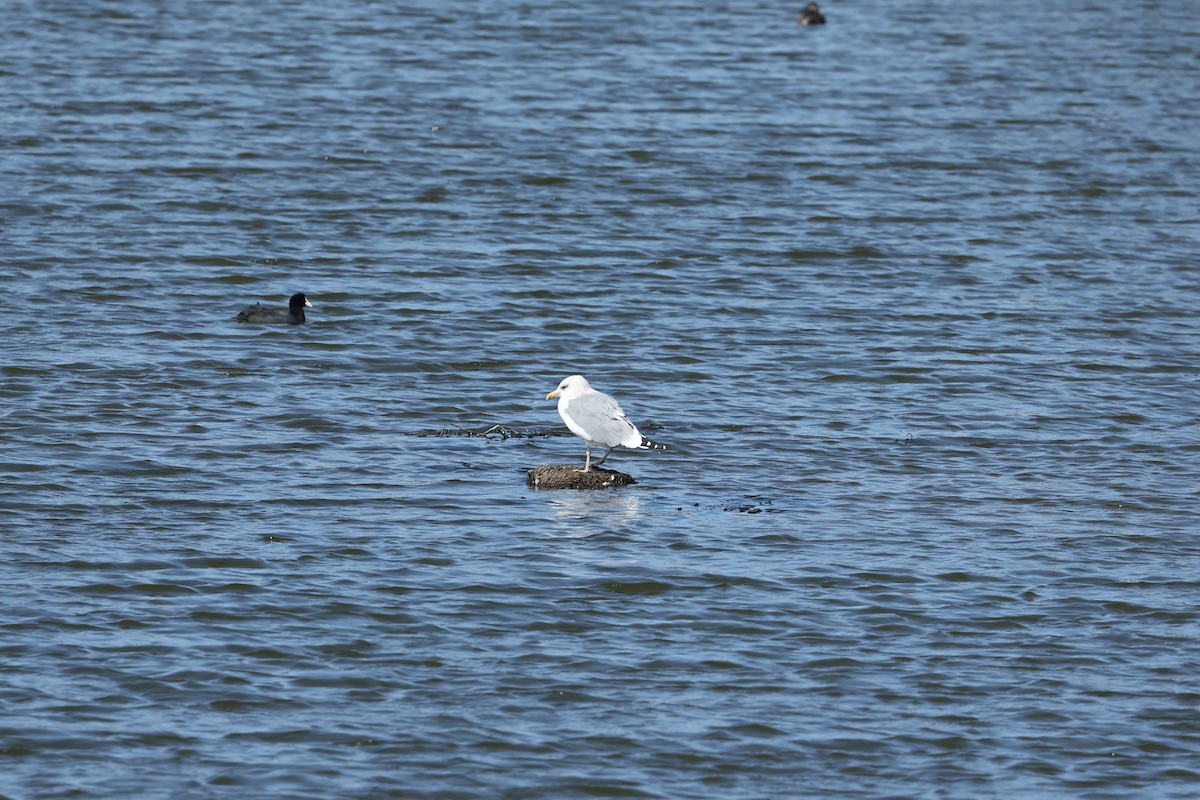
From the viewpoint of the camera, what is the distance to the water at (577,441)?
11789mm

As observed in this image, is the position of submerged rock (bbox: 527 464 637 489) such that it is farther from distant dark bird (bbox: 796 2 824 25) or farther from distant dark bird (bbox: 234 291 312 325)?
distant dark bird (bbox: 796 2 824 25)

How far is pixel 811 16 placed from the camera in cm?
4344

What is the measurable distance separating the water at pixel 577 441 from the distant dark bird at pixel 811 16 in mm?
4714

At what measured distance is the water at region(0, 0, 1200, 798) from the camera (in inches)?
464

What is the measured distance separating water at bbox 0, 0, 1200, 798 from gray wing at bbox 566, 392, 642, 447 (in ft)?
1.80

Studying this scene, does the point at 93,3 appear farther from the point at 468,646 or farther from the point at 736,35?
the point at 468,646

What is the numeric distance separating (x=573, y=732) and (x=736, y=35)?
1283 inches

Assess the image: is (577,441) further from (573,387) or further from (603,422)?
(603,422)

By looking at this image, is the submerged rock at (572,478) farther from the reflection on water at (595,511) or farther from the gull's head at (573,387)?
the gull's head at (573,387)

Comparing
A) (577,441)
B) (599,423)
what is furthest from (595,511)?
(577,441)

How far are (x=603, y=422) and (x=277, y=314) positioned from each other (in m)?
7.19

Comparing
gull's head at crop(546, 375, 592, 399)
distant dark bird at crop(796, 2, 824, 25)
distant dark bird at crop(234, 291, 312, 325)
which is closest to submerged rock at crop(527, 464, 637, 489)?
gull's head at crop(546, 375, 592, 399)

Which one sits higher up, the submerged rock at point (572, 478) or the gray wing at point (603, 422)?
the gray wing at point (603, 422)

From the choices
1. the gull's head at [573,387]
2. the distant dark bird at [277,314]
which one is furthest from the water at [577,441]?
the gull's head at [573,387]
